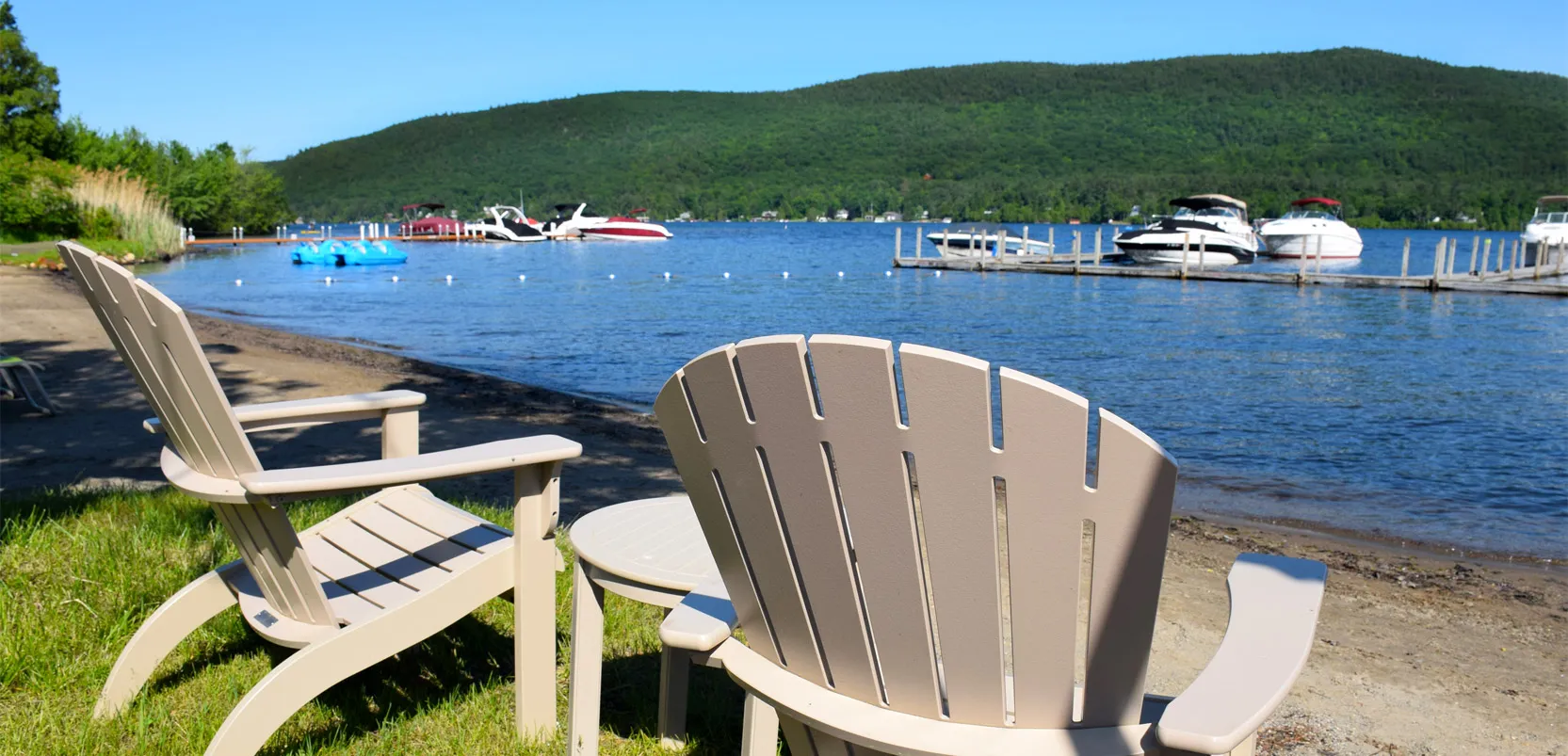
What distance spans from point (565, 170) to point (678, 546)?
13482 cm

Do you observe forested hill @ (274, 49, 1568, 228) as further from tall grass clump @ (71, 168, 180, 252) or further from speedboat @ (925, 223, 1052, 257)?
tall grass clump @ (71, 168, 180, 252)

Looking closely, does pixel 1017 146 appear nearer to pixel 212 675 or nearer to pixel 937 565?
pixel 212 675

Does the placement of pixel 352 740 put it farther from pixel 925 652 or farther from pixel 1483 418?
pixel 1483 418

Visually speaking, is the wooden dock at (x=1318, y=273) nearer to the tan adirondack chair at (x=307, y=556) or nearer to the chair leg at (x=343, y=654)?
the tan adirondack chair at (x=307, y=556)

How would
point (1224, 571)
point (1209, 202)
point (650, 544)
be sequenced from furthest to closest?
point (1209, 202) < point (1224, 571) < point (650, 544)

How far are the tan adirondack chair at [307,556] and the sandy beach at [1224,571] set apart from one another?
1.96m

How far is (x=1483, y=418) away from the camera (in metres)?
11.1

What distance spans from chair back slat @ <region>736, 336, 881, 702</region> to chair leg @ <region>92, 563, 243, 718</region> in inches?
71.5

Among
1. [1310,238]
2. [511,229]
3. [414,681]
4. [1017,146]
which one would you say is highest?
[1017,146]

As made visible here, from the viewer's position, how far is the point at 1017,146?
12531 centimetres

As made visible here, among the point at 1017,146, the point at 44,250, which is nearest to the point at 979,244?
the point at 44,250

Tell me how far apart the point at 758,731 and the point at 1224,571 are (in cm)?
328

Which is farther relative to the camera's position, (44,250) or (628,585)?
(44,250)

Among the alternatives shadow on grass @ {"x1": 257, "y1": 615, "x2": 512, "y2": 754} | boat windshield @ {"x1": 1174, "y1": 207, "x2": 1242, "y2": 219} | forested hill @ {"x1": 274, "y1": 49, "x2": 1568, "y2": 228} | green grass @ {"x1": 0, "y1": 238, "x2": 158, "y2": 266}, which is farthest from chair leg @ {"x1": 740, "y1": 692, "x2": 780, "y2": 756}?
forested hill @ {"x1": 274, "y1": 49, "x2": 1568, "y2": 228}
